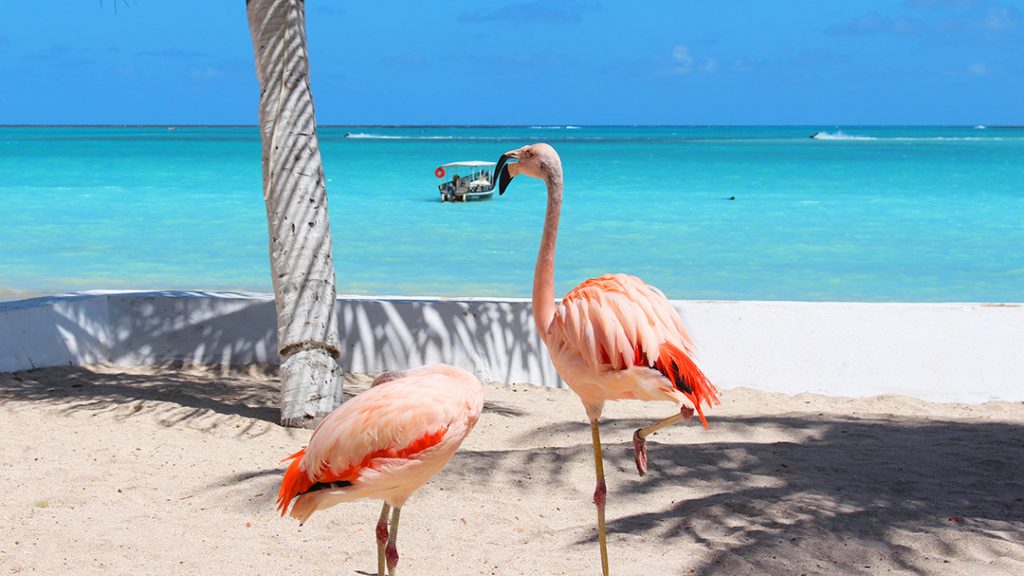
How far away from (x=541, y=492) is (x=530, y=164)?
1970mm

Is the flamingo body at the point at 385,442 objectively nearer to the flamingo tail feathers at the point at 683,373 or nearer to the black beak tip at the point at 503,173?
the flamingo tail feathers at the point at 683,373

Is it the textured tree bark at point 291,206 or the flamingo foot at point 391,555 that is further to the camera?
the textured tree bark at point 291,206

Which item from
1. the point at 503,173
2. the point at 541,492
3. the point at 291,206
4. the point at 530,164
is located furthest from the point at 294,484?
the point at 291,206

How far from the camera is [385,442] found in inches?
142

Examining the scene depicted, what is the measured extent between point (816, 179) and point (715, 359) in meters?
36.3

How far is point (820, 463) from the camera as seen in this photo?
5.95 meters

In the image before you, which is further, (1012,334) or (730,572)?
(1012,334)

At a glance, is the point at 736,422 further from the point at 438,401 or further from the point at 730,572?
the point at 438,401

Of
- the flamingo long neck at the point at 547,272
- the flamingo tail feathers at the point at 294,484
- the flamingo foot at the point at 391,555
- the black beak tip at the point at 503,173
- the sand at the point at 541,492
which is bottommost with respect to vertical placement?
the sand at the point at 541,492

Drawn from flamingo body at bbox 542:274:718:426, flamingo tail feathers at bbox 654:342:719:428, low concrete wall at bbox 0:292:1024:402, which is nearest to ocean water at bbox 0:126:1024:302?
low concrete wall at bbox 0:292:1024:402

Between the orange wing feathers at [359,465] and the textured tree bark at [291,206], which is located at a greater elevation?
the textured tree bark at [291,206]

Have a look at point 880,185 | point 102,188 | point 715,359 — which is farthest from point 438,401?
point 880,185

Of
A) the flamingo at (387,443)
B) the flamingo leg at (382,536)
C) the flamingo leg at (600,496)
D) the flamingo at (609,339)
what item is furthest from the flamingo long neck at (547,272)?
the flamingo leg at (382,536)

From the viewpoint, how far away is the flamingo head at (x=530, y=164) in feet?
14.3
